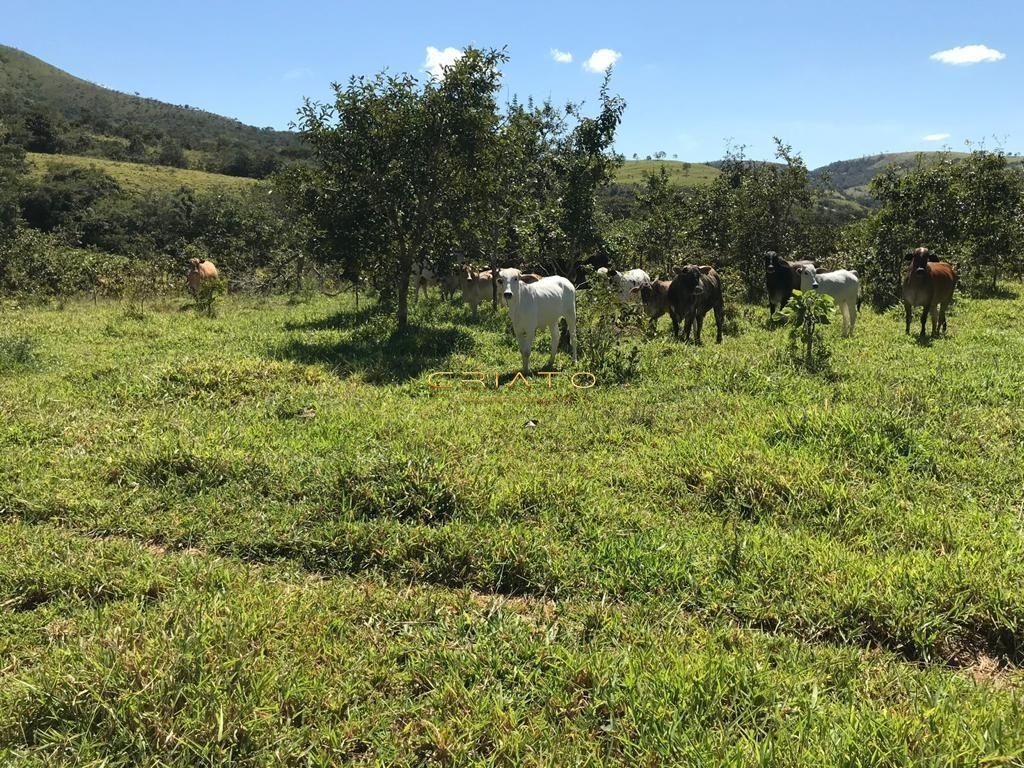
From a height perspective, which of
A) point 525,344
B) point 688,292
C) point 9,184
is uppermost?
point 9,184

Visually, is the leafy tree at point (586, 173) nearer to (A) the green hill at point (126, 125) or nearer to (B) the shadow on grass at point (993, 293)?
(B) the shadow on grass at point (993, 293)

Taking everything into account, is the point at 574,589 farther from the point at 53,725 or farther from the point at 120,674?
the point at 53,725

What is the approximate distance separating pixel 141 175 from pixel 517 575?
7378cm

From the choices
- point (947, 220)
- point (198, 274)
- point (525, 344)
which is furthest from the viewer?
point (198, 274)

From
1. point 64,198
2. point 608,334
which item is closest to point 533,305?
point 608,334

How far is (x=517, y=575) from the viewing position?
375cm

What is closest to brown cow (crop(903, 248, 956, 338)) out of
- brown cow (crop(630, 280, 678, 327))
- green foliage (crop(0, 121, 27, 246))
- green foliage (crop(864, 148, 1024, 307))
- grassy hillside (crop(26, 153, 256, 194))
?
brown cow (crop(630, 280, 678, 327))

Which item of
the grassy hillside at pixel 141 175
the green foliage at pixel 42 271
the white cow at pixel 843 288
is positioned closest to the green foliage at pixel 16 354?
the green foliage at pixel 42 271

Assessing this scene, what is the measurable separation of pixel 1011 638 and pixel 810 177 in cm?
2149

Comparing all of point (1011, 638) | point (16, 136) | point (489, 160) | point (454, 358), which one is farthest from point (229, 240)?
point (16, 136)

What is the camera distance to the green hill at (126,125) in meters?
78.3

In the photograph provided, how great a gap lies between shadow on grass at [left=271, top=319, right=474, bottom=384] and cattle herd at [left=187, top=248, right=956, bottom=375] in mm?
1362

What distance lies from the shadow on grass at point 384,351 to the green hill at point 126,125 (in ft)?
115

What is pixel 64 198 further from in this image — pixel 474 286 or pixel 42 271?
pixel 474 286
